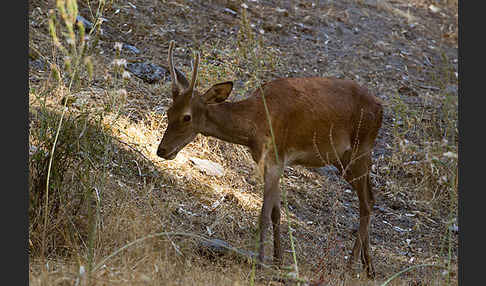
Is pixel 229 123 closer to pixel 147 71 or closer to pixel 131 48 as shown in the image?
pixel 147 71

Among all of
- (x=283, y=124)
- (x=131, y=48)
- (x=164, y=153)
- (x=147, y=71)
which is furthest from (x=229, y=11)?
(x=164, y=153)

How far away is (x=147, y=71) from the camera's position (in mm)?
9109

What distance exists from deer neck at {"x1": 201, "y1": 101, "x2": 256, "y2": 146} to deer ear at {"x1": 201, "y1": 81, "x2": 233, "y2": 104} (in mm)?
59

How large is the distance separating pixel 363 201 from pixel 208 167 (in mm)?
1993

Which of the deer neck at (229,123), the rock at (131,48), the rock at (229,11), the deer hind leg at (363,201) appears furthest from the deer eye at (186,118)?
the rock at (229,11)

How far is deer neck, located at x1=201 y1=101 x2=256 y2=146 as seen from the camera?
20.1 feet

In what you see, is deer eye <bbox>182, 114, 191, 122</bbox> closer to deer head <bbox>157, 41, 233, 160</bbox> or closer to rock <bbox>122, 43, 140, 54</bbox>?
deer head <bbox>157, 41, 233, 160</bbox>

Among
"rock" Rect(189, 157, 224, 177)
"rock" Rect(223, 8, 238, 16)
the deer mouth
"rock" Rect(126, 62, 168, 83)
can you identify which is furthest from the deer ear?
"rock" Rect(223, 8, 238, 16)

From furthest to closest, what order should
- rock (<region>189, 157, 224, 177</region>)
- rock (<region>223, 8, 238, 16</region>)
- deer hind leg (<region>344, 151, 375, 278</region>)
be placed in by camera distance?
rock (<region>223, 8, 238, 16</region>) → rock (<region>189, 157, 224, 177</region>) → deer hind leg (<region>344, 151, 375, 278</region>)

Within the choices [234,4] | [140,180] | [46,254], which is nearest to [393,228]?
[140,180]

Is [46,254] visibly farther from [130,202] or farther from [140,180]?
[140,180]

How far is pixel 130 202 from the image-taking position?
6.05 metres

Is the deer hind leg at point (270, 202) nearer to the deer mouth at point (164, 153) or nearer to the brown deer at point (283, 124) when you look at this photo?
the brown deer at point (283, 124)

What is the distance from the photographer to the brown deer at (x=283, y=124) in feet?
19.6
